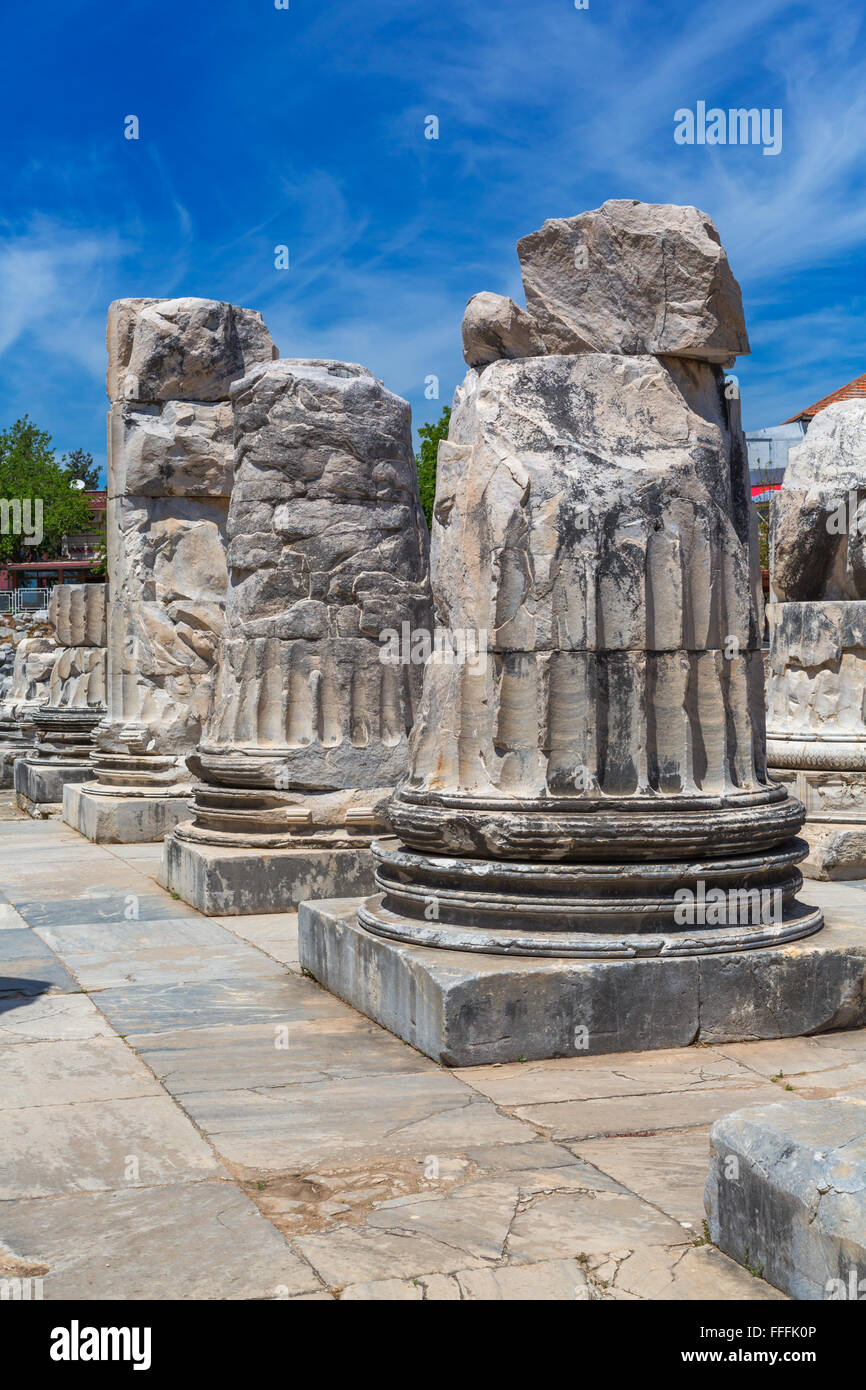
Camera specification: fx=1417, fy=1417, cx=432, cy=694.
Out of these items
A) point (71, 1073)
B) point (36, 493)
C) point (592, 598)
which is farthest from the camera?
point (36, 493)

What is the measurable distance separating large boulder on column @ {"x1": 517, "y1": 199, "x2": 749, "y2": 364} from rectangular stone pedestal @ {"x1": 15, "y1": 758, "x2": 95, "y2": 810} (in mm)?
8293

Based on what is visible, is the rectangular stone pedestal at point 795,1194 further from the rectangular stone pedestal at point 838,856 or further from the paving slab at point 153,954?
the rectangular stone pedestal at point 838,856

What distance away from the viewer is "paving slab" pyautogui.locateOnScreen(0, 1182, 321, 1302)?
9.85ft

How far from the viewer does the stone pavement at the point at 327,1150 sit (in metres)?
3.09

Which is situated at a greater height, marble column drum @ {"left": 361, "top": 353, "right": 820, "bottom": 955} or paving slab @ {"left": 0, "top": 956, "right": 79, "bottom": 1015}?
marble column drum @ {"left": 361, "top": 353, "right": 820, "bottom": 955}

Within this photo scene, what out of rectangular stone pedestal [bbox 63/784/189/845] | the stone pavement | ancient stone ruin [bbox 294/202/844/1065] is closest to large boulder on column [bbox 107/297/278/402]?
rectangular stone pedestal [bbox 63/784/189/845]

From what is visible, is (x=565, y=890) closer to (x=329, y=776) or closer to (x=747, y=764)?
(x=747, y=764)

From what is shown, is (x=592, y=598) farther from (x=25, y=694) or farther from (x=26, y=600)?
(x=26, y=600)

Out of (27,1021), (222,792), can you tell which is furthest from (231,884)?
(27,1021)

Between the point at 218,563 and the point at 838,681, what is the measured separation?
15.9 ft

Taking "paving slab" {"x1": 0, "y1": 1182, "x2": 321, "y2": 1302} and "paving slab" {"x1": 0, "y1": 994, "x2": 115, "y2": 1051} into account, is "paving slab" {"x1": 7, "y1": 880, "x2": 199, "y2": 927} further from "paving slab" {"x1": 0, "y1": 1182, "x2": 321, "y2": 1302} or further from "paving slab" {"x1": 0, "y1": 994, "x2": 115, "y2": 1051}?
"paving slab" {"x1": 0, "y1": 1182, "x2": 321, "y2": 1302}

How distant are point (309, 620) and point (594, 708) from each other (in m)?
3.60

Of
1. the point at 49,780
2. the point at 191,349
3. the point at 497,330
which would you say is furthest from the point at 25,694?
the point at 497,330

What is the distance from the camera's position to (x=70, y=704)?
1392 cm
